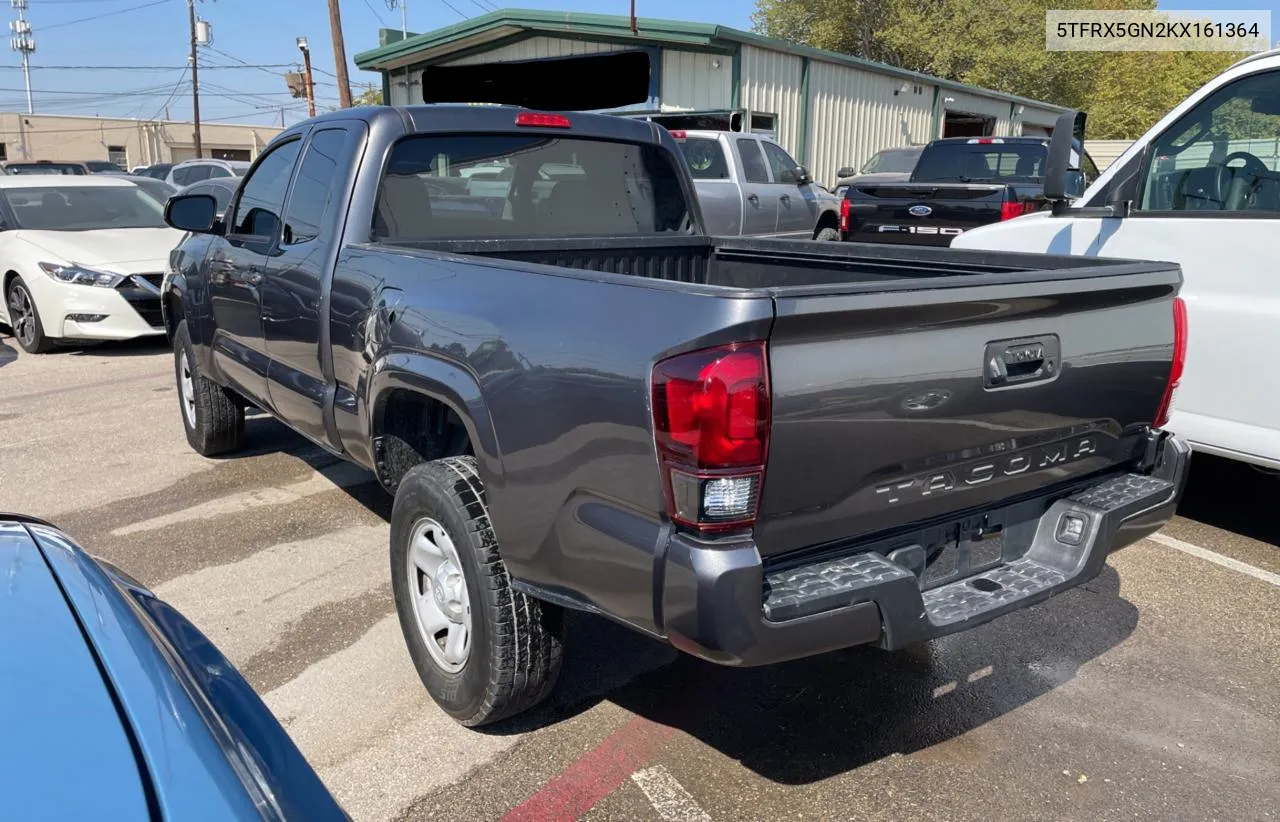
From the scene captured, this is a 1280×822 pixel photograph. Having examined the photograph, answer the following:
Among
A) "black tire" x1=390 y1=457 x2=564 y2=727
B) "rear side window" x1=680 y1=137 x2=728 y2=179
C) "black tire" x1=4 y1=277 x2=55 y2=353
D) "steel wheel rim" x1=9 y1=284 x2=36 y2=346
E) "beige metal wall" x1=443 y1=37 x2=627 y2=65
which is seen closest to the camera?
"black tire" x1=390 y1=457 x2=564 y2=727

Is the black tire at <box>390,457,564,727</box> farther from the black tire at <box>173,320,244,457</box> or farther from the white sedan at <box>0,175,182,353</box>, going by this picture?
the white sedan at <box>0,175,182,353</box>

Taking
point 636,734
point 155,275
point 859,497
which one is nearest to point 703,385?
point 859,497

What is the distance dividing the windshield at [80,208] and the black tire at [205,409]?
16.9 ft

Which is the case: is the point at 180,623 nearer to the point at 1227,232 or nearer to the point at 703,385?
the point at 703,385

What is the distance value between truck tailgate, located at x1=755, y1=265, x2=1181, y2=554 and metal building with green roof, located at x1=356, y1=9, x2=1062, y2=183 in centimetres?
1622

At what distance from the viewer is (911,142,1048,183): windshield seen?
11945 millimetres

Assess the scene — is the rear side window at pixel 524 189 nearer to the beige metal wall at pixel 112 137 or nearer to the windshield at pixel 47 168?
the windshield at pixel 47 168

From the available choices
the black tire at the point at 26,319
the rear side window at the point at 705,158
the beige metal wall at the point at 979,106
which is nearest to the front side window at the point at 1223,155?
the rear side window at the point at 705,158

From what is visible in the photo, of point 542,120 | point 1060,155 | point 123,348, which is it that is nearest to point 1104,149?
point 1060,155

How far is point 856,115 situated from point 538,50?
25.2 feet

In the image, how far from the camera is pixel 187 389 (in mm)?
6238

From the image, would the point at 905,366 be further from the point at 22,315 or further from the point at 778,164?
the point at 778,164

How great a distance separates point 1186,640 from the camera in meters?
3.84

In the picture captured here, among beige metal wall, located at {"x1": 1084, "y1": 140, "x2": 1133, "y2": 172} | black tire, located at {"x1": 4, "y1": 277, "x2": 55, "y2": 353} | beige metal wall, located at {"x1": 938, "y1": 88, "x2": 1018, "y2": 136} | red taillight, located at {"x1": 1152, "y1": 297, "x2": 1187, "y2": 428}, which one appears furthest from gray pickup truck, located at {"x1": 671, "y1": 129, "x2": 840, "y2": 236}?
beige metal wall, located at {"x1": 1084, "y1": 140, "x2": 1133, "y2": 172}
